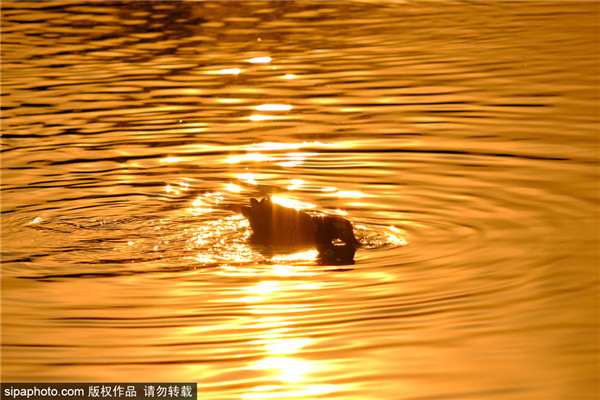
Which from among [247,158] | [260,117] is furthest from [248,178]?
[260,117]

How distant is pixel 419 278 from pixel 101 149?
6501 mm

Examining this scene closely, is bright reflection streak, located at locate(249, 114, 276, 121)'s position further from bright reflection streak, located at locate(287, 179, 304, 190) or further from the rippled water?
bright reflection streak, located at locate(287, 179, 304, 190)

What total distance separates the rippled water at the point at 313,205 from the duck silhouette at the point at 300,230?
175mm

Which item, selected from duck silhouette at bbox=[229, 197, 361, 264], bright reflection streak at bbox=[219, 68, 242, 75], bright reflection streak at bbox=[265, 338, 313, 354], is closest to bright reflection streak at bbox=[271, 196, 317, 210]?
duck silhouette at bbox=[229, 197, 361, 264]

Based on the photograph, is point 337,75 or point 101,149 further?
point 337,75

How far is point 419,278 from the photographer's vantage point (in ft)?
30.5

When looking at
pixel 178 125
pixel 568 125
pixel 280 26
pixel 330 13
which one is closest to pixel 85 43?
pixel 280 26

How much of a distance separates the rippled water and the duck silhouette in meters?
0.18

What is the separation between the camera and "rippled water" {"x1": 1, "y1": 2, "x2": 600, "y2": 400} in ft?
25.5

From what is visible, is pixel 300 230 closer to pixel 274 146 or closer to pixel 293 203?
pixel 293 203

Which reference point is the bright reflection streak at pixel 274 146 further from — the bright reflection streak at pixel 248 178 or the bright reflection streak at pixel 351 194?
the bright reflection streak at pixel 351 194

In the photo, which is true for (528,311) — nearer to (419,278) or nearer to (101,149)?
(419,278)

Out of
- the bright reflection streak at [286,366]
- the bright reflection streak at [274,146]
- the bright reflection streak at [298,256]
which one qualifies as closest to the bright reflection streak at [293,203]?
the bright reflection streak at [298,256]

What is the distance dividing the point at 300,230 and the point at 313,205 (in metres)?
1.29
